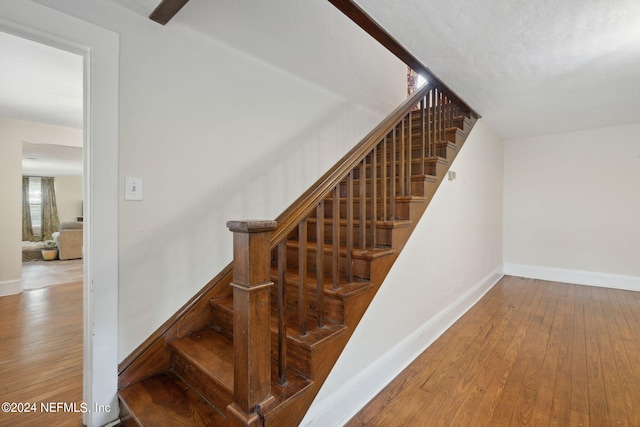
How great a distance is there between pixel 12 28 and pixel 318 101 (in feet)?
6.16

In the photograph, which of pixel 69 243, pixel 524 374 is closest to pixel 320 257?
pixel 524 374

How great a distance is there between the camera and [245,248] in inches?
41.2

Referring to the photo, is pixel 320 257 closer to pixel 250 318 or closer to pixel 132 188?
pixel 250 318

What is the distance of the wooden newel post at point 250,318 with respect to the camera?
3.43ft

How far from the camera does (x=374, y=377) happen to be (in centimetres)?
180

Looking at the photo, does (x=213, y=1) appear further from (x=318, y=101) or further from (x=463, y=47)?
(x=463, y=47)

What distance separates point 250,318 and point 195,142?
1221mm

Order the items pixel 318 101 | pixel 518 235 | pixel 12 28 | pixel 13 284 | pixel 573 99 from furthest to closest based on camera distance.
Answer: pixel 518 235, pixel 13 284, pixel 573 99, pixel 318 101, pixel 12 28

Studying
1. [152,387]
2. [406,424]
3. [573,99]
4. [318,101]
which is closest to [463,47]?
[318,101]

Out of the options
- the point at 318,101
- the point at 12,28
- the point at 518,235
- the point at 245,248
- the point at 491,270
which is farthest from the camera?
the point at 518,235

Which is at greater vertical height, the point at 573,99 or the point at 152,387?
the point at 573,99

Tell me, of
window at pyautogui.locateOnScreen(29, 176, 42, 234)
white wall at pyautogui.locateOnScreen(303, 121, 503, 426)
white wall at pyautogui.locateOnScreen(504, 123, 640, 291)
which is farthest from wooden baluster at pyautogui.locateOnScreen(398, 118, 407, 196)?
window at pyautogui.locateOnScreen(29, 176, 42, 234)

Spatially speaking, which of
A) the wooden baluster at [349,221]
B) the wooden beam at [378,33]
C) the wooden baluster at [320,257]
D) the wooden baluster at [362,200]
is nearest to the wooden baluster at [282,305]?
the wooden baluster at [320,257]

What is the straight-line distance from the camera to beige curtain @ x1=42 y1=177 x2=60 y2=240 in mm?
9102
